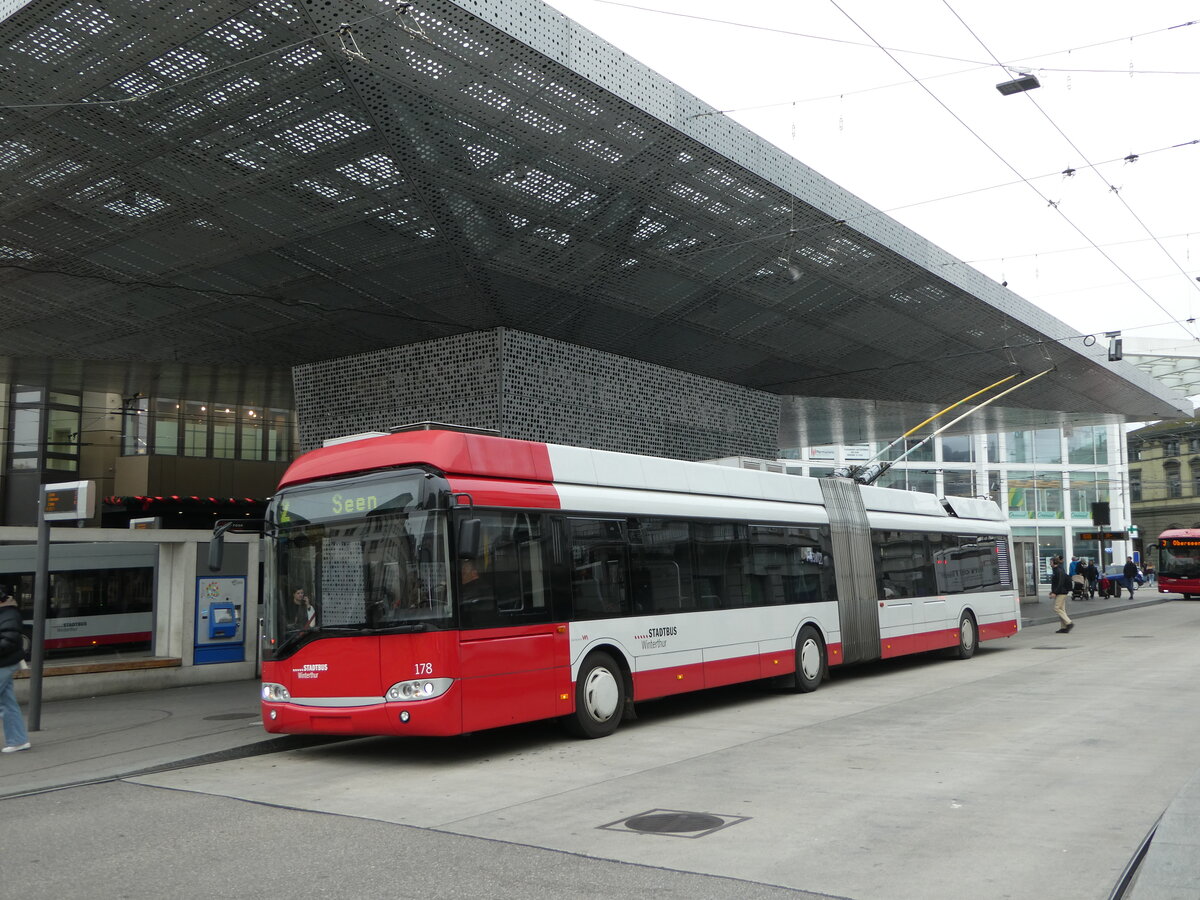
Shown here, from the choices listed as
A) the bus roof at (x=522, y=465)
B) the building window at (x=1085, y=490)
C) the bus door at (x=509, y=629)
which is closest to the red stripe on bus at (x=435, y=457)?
the bus roof at (x=522, y=465)

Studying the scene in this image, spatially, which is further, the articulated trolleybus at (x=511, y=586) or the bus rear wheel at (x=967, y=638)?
the bus rear wheel at (x=967, y=638)

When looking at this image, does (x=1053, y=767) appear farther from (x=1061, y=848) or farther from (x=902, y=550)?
(x=902, y=550)

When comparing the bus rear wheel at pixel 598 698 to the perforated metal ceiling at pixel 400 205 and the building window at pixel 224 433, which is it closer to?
the perforated metal ceiling at pixel 400 205

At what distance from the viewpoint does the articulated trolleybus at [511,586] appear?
9523 mm

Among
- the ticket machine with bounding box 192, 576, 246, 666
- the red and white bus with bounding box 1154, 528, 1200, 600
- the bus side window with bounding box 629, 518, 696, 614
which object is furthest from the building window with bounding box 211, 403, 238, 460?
the red and white bus with bounding box 1154, 528, 1200, 600

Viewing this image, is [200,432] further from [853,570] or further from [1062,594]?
[1062,594]

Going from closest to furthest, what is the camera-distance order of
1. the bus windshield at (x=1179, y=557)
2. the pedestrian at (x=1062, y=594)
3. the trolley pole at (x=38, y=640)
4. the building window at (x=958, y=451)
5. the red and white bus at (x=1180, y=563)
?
1. the trolley pole at (x=38, y=640)
2. the pedestrian at (x=1062, y=594)
3. the red and white bus at (x=1180, y=563)
4. the bus windshield at (x=1179, y=557)
5. the building window at (x=958, y=451)

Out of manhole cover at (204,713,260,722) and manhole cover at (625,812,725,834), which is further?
manhole cover at (204,713,260,722)

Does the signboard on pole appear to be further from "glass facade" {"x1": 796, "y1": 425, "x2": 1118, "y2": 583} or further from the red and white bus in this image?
"glass facade" {"x1": 796, "y1": 425, "x2": 1118, "y2": 583}

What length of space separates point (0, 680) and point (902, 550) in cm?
1299

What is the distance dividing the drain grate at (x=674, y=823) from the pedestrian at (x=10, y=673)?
21.9 feet

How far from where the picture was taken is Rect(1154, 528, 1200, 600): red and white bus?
42.2 metres

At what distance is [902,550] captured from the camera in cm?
1759

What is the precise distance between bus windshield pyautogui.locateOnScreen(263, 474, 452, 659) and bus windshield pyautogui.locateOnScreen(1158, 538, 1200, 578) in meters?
41.3
